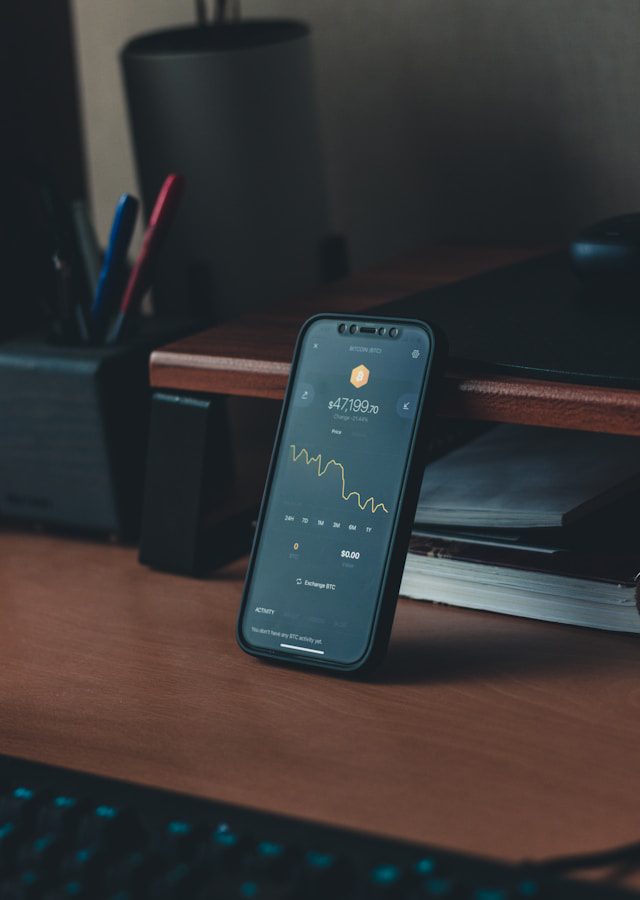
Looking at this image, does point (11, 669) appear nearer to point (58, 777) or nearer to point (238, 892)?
point (58, 777)

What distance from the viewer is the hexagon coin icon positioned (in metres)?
0.66

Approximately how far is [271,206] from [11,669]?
1.51 ft

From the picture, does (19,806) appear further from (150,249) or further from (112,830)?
(150,249)

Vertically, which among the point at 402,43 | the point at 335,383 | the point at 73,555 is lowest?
the point at 73,555

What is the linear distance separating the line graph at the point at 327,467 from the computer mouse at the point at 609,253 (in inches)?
8.5

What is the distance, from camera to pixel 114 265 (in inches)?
32.8

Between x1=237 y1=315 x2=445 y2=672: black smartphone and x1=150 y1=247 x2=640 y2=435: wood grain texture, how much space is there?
0.03 metres

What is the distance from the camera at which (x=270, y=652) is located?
64 cm

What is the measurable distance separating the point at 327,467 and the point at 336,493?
2 cm

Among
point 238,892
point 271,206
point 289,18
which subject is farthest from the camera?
point 289,18

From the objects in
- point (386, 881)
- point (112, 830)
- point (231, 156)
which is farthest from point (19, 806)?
point (231, 156)

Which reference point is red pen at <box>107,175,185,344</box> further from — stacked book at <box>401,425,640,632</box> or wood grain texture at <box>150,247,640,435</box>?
stacked book at <box>401,425,640,632</box>

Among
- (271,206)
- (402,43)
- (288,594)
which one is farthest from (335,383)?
(402,43)

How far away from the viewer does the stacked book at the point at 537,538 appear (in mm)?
653
